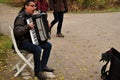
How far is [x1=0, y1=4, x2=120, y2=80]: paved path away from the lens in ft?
28.4

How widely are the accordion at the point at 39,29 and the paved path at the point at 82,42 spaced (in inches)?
36.0

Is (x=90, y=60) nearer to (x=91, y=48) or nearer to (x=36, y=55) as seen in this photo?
(x=91, y=48)

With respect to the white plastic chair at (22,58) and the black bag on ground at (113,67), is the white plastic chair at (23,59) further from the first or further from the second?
the black bag on ground at (113,67)

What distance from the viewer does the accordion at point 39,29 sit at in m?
7.67

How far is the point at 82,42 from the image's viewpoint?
1191 cm

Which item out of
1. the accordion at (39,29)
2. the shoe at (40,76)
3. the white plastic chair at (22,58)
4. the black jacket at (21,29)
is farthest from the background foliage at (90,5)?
the shoe at (40,76)

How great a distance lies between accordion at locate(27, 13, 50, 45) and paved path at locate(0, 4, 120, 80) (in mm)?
914

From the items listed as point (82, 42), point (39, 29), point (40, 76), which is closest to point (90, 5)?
point (82, 42)

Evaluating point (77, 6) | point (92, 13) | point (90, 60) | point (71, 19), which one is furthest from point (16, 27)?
point (77, 6)

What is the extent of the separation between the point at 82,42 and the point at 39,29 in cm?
433

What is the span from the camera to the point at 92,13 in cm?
1911

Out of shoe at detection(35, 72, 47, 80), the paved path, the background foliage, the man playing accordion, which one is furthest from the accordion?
the background foliage

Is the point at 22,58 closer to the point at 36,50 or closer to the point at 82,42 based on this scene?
the point at 36,50

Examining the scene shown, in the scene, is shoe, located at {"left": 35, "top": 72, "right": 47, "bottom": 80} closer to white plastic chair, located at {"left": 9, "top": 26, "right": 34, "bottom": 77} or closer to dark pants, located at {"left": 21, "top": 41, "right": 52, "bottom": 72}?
dark pants, located at {"left": 21, "top": 41, "right": 52, "bottom": 72}
